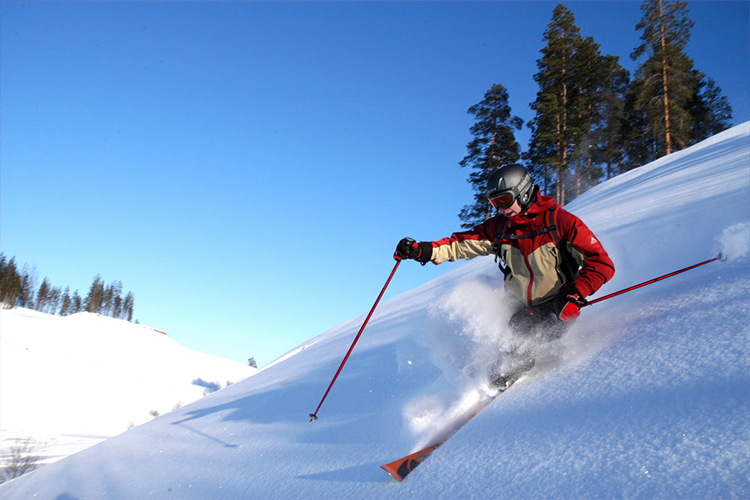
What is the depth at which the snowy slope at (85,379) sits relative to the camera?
19656 millimetres

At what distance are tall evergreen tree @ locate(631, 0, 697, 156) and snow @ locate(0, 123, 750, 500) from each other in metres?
18.6

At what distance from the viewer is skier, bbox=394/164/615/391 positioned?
283 centimetres

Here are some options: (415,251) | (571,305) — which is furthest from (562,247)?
(415,251)

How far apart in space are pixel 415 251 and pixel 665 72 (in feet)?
77.9

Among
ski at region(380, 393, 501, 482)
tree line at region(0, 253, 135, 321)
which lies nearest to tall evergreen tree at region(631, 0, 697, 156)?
ski at region(380, 393, 501, 482)

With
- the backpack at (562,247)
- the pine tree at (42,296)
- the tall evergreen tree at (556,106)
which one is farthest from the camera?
the pine tree at (42,296)

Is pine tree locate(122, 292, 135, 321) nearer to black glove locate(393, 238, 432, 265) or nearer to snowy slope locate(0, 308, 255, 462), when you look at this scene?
snowy slope locate(0, 308, 255, 462)

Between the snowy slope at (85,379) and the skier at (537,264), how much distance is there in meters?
14.5

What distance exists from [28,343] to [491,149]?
35673 millimetres

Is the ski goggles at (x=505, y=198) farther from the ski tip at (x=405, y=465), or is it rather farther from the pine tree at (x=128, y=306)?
the pine tree at (x=128, y=306)

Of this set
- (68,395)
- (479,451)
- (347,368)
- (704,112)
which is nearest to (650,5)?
(704,112)

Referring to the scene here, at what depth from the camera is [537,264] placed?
3.01 meters

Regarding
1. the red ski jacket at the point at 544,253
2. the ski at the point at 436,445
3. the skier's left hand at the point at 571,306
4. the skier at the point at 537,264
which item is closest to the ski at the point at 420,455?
the ski at the point at 436,445

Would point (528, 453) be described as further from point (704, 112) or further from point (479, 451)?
point (704, 112)
